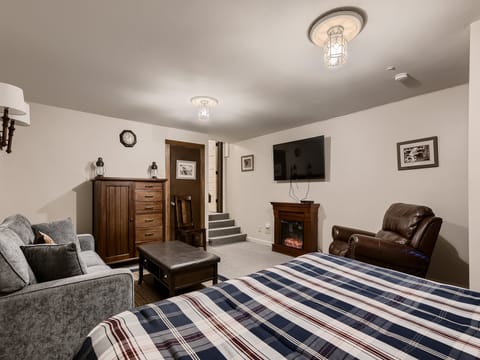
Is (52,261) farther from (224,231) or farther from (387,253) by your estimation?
(224,231)

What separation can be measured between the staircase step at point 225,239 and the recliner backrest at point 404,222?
125 inches

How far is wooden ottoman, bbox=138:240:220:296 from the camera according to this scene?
232cm

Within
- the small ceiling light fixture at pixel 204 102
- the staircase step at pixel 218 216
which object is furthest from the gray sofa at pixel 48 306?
the staircase step at pixel 218 216

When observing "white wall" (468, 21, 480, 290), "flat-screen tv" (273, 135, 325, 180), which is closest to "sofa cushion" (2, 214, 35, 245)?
"white wall" (468, 21, 480, 290)

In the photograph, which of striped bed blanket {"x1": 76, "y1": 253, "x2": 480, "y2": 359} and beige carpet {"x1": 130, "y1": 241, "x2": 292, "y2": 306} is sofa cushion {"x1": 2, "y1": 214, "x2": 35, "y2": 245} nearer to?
beige carpet {"x1": 130, "y1": 241, "x2": 292, "y2": 306}

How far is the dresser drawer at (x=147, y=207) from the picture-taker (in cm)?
375

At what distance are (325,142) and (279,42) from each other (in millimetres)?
2561

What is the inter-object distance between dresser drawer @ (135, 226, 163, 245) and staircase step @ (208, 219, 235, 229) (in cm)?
173

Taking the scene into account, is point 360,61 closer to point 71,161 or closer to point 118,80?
point 118,80

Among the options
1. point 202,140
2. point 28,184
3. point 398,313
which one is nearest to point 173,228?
point 202,140

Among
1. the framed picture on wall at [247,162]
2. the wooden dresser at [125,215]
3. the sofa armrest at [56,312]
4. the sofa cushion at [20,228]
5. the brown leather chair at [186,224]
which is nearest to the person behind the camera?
the sofa armrest at [56,312]

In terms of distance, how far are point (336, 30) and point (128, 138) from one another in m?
3.65

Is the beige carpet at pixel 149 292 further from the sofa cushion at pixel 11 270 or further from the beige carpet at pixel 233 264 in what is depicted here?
the sofa cushion at pixel 11 270

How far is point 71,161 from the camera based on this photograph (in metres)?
3.63
